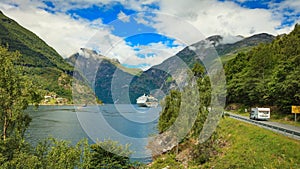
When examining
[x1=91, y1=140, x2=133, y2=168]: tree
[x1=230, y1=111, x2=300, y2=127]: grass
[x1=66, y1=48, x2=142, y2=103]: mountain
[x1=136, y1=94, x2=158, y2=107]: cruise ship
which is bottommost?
[x1=91, y1=140, x2=133, y2=168]: tree

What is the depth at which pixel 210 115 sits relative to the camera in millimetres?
25375

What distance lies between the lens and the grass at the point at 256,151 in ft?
61.0

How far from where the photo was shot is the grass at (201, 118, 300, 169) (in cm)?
1858

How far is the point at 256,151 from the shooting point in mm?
22656

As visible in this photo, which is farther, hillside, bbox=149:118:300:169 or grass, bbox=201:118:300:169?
hillside, bbox=149:118:300:169

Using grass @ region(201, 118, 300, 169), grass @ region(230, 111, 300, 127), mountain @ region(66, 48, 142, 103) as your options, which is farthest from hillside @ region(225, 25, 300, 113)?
mountain @ region(66, 48, 142, 103)

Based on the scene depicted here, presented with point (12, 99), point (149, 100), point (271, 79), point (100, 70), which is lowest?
point (12, 99)

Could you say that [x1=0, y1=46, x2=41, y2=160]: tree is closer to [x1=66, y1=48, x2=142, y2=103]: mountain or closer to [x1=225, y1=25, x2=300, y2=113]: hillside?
[x1=66, y1=48, x2=142, y2=103]: mountain

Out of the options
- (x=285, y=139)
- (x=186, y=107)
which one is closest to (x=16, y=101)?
(x=186, y=107)

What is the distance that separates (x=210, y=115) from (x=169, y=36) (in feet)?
40.3

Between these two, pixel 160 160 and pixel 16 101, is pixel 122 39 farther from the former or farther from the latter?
pixel 160 160

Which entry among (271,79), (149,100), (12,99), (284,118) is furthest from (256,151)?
(149,100)

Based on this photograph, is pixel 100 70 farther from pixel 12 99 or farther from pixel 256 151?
pixel 256 151

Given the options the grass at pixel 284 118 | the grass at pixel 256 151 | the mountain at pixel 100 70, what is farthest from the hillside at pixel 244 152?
the mountain at pixel 100 70
